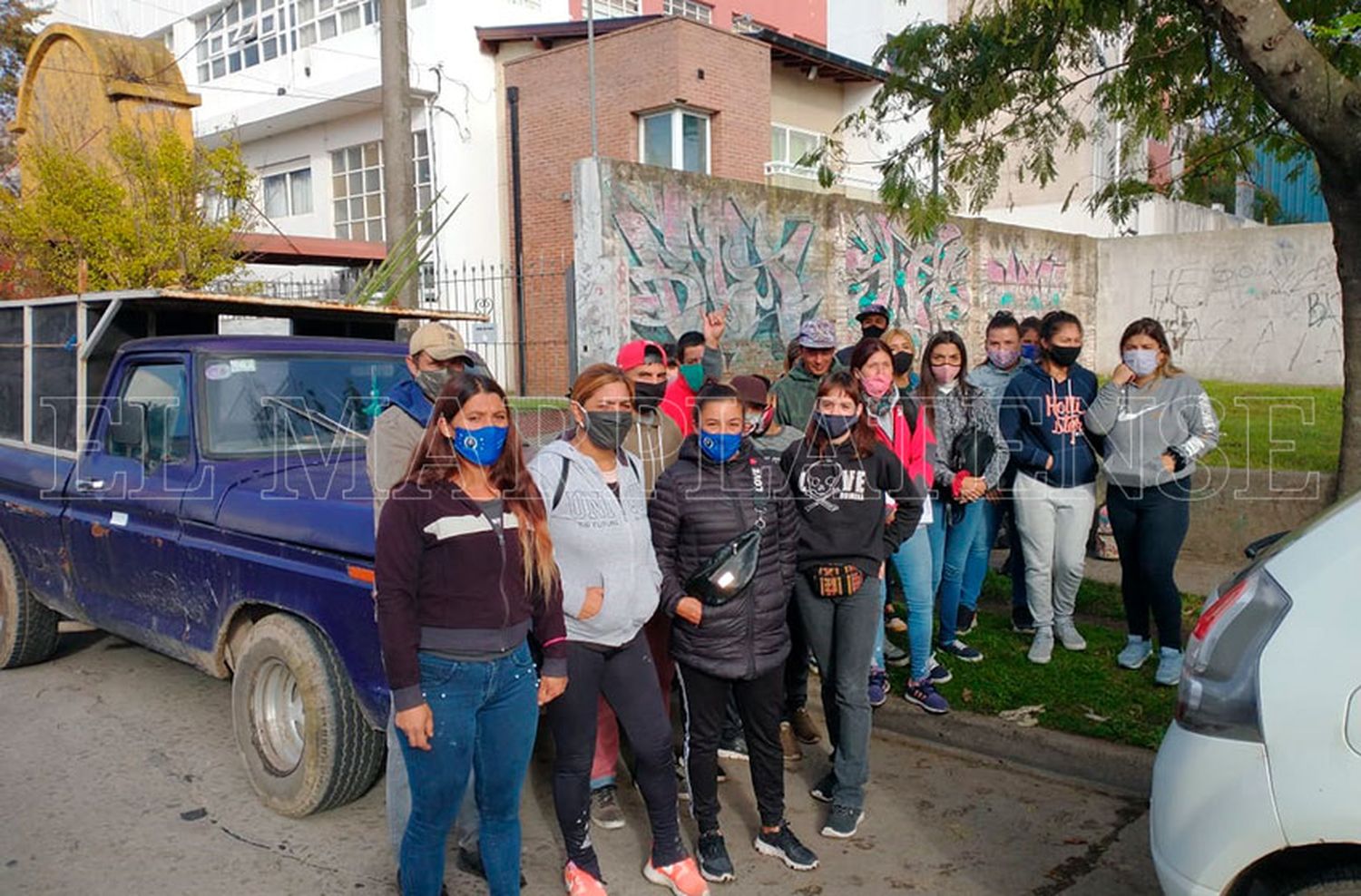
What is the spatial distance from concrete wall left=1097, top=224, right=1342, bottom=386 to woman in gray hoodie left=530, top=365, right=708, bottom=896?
16250mm

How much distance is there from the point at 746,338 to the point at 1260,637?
35.0 ft

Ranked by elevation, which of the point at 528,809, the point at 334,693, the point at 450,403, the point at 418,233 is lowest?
the point at 528,809

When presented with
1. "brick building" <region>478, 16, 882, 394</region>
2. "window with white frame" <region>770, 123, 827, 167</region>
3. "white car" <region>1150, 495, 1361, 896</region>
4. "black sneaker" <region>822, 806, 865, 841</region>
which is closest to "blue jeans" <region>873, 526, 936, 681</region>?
"black sneaker" <region>822, 806, 865, 841</region>

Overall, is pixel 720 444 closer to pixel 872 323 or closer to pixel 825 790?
pixel 825 790

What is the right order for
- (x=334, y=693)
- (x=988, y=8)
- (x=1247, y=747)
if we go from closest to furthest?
(x=1247, y=747) < (x=334, y=693) < (x=988, y=8)

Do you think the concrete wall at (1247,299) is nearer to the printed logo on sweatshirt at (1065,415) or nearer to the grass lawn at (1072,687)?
the grass lawn at (1072,687)

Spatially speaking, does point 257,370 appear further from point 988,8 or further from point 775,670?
point 988,8

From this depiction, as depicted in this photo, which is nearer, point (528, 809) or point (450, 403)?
point (450, 403)

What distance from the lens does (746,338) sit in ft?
42.9

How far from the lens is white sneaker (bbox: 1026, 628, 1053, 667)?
19.0 feet

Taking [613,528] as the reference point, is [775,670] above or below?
below

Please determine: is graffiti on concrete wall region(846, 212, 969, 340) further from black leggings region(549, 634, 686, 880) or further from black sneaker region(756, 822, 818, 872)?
black leggings region(549, 634, 686, 880)

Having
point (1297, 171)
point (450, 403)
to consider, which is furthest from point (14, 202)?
point (1297, 171)

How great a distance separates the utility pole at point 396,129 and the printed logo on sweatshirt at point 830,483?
6426mm
